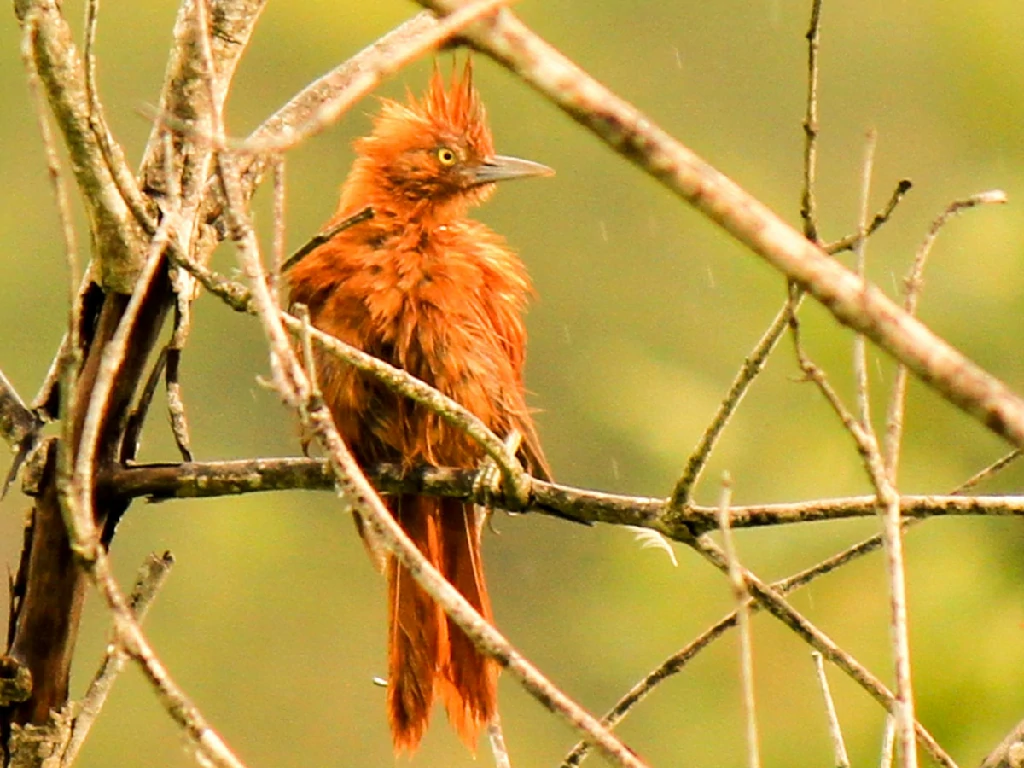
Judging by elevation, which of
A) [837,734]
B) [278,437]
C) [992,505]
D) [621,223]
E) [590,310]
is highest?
[621,223]

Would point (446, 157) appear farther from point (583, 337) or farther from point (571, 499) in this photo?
point (583, 337)

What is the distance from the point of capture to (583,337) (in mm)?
14219

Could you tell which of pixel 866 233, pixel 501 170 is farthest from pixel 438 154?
pixel 866 233

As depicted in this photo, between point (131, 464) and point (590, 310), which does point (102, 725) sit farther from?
point (131, 464)

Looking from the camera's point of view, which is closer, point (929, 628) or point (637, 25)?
point (929, 628)

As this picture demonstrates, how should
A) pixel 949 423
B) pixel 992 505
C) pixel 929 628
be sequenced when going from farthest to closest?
pixel 949 423
pixel 929 628
pixel 992 505

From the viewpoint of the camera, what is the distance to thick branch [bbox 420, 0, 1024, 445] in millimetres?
1481

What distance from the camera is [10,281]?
46.1ft

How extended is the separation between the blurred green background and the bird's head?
3.14 meters

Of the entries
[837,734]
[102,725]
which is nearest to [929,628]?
[837,734]

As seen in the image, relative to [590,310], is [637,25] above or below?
above

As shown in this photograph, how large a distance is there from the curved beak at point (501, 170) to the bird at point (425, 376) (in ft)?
0.53

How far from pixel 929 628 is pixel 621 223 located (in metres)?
10.1

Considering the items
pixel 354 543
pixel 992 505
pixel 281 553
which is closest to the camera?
pixel 992 505
